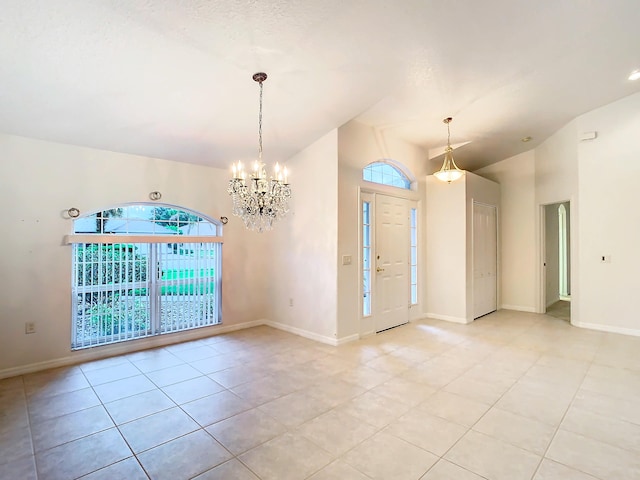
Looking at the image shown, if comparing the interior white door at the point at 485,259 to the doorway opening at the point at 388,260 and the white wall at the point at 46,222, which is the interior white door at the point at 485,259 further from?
the white wall at the point at 46,222

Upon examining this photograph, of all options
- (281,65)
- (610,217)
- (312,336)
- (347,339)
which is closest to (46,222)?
(281,65)

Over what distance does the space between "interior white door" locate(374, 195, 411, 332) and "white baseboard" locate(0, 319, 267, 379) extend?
2.09m

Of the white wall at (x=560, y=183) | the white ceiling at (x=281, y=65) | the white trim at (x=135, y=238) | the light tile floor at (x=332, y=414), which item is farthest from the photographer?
the white wall at (x=560, y=183)

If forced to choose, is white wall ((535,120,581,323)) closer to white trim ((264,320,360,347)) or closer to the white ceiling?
the white ceiling

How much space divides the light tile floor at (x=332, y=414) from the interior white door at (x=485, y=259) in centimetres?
174

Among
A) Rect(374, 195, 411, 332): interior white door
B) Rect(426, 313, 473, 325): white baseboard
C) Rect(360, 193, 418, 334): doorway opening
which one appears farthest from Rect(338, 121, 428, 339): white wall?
Rect(426, 313, 473, 325): white baseboard

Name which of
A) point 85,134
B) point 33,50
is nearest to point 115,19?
point 33,50

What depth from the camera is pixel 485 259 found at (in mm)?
6098

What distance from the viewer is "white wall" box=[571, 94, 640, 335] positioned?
469cm

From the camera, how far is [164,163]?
4359 mm

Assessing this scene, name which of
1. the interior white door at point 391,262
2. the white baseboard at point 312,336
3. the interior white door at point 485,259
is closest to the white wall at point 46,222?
the white baseboard at point 312,336

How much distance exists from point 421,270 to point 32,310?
211 inches

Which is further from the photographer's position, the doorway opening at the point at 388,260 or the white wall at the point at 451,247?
the white wall at the point at 451,247

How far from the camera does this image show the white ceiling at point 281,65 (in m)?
2.38
